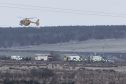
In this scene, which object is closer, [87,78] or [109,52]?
[87,78]

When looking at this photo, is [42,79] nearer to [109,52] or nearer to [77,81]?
[77,81]

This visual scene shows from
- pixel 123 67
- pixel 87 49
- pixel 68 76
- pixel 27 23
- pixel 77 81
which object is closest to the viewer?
pixel 77 81

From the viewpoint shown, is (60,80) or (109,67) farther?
(109,67)

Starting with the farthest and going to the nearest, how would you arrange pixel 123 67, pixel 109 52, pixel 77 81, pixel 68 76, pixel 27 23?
pixel 109 52
pixel 123 67
pixel 27 23
pixel 68 76
pixel 77 81

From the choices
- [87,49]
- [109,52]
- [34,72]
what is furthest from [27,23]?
[87,49]

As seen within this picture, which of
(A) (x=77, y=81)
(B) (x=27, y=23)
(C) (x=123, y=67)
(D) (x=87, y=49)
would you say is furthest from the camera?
(D) (x=87, y=49)

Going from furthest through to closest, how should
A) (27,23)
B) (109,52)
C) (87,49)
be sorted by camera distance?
(87,49), (109,52), (27,23)

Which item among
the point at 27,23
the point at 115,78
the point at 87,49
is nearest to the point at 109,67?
the point at 27,23

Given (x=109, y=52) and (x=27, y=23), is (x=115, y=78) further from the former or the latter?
(x=109, y=52)
